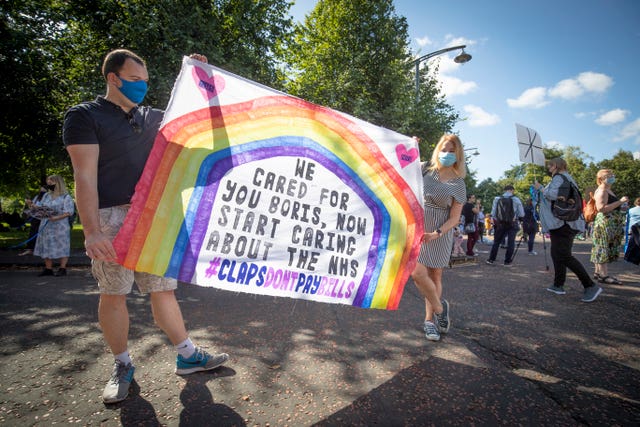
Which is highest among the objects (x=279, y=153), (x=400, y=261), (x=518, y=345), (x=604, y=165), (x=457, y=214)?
Answer: (x=604, y=165)

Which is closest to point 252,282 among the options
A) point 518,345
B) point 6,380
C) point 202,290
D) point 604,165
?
point 6,380

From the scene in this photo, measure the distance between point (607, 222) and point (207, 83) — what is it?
22.8 ft

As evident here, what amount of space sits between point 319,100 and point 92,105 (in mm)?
10771

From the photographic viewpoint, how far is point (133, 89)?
79.1 inches

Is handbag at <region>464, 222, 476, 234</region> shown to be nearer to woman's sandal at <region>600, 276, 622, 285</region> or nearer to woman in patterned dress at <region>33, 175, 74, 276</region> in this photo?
woman's sandal at <region>600, 276, 622, 285</region>

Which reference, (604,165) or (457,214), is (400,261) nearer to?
(457,214)

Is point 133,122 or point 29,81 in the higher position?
point 29,81

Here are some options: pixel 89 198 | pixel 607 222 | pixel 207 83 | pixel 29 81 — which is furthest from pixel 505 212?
pixel 29 81

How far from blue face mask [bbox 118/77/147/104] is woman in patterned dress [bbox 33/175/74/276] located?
4.93 meters

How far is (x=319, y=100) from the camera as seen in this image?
39.0 feet

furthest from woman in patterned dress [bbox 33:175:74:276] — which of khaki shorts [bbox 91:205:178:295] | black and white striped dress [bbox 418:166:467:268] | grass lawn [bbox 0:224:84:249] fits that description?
black and white striped dress [bbox 418:166:467:268]

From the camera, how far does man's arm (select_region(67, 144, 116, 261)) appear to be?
1750mm

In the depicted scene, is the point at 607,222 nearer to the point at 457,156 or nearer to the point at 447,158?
the point at 457,156

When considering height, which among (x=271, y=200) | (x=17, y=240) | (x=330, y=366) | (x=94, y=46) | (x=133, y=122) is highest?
(x=94, y=46)
